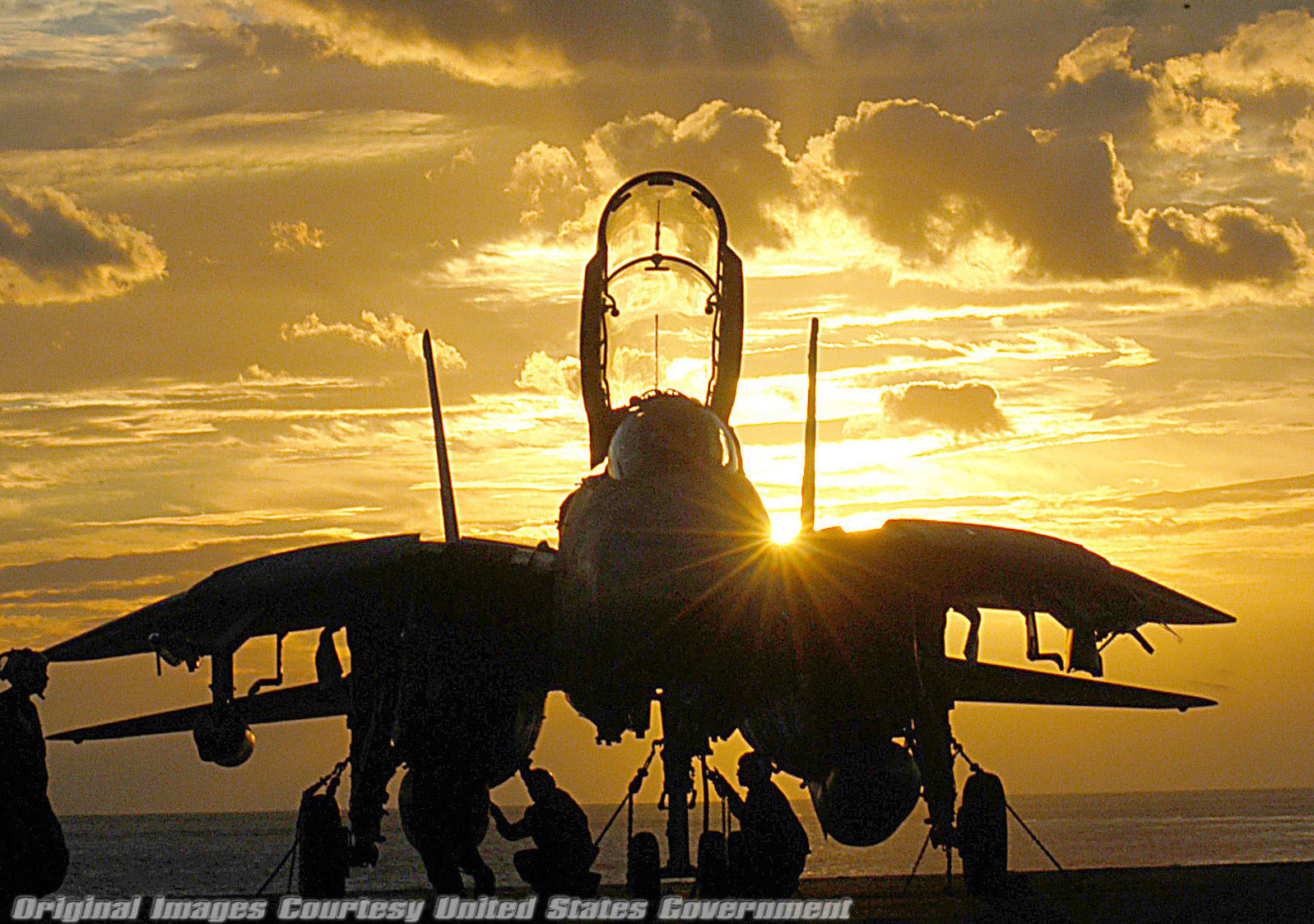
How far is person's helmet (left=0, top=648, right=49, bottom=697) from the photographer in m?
10.2

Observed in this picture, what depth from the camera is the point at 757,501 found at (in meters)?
13.5

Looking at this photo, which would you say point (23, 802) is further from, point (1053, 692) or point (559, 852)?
point (1053, 692)

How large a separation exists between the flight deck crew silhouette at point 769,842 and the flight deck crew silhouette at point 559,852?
1286 mm

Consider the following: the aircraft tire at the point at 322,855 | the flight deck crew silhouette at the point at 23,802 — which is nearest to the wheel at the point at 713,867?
the aircraft tire at the point at 322,855

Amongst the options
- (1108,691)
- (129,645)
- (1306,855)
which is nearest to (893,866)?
(1306,855)

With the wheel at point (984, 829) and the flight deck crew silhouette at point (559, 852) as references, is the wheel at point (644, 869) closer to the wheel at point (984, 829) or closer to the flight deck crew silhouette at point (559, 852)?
the flight deck crew silhouette at point (559, 852)

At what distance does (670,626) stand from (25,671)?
4.49m

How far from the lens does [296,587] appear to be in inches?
525

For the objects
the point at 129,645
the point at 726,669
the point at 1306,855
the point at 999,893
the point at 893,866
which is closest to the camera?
the point at 726,669

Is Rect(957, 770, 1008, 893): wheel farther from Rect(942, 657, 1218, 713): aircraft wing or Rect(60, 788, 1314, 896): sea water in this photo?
Rect(60, 788, 1314, 896): sea water

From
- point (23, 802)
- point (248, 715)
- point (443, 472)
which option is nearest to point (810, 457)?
point (443, 472)

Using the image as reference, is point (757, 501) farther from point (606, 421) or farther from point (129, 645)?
point (129, 645)

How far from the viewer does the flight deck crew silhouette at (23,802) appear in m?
9.72

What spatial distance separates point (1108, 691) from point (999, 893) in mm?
6281
